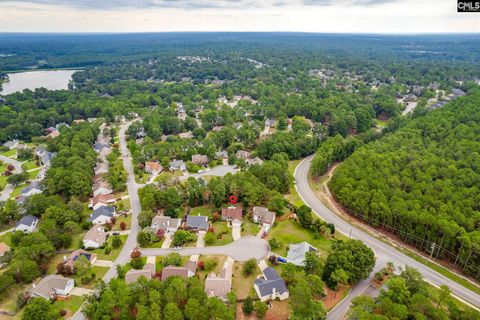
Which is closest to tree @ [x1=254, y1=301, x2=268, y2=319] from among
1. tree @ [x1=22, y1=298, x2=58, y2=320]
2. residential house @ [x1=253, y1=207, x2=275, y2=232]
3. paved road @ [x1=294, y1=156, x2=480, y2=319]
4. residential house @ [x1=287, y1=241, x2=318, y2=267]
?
paved road @ [x1=294, y1=156, x2=480, y2=319]

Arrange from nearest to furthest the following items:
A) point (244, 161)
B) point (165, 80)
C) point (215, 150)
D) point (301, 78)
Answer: point (244, 161)
point (215, 150)
point (301, 78)
point (165, 80)

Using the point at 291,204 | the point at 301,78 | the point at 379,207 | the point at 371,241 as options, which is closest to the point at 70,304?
the point at 291,204

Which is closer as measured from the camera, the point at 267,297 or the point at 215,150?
the point at 267,297

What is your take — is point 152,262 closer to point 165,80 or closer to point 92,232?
point 92,232

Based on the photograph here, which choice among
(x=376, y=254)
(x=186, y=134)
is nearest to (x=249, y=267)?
(x=376, y=254)

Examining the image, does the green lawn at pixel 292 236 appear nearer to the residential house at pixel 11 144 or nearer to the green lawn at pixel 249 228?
the green lawn at pixel 249 228

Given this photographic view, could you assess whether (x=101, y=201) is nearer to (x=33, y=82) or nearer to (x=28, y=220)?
(x=28, y=220)

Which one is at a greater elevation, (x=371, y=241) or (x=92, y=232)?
(x=92, y=232)
